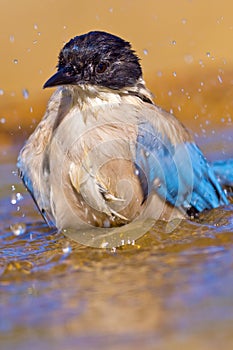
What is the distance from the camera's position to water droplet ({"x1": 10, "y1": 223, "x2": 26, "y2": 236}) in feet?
18.3

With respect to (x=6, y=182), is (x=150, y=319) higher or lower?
lower

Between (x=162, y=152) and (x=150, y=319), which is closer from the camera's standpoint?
(x=150, y=319)

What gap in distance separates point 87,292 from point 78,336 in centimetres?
62

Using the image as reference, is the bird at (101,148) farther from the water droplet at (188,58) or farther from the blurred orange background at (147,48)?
the water droplet at (188,58)

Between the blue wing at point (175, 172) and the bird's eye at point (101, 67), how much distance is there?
0.42m

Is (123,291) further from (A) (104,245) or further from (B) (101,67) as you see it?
(B) (101,67)

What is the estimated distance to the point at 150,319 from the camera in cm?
325

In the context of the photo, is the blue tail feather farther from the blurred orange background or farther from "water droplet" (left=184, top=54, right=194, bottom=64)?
"water droplet" (left=184, top=54, right=194, bottom=64)

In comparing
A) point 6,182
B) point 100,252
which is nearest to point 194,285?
point 100,252

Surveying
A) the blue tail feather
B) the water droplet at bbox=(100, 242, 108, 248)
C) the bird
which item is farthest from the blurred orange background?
the water droplet at bbox=(100, 242, 108, 248)

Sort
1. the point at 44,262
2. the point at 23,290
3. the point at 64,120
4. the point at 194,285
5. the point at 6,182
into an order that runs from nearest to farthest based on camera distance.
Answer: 1. the point at 194,285
2. the point at 23,290
3. the point at 44,262
4. the point at 64,120
5. the point at 6,182

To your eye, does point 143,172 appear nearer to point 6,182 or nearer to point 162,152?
point 162,152

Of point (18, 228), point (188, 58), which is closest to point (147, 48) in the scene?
Result: point (188, 58)

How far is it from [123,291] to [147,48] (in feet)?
24.3
